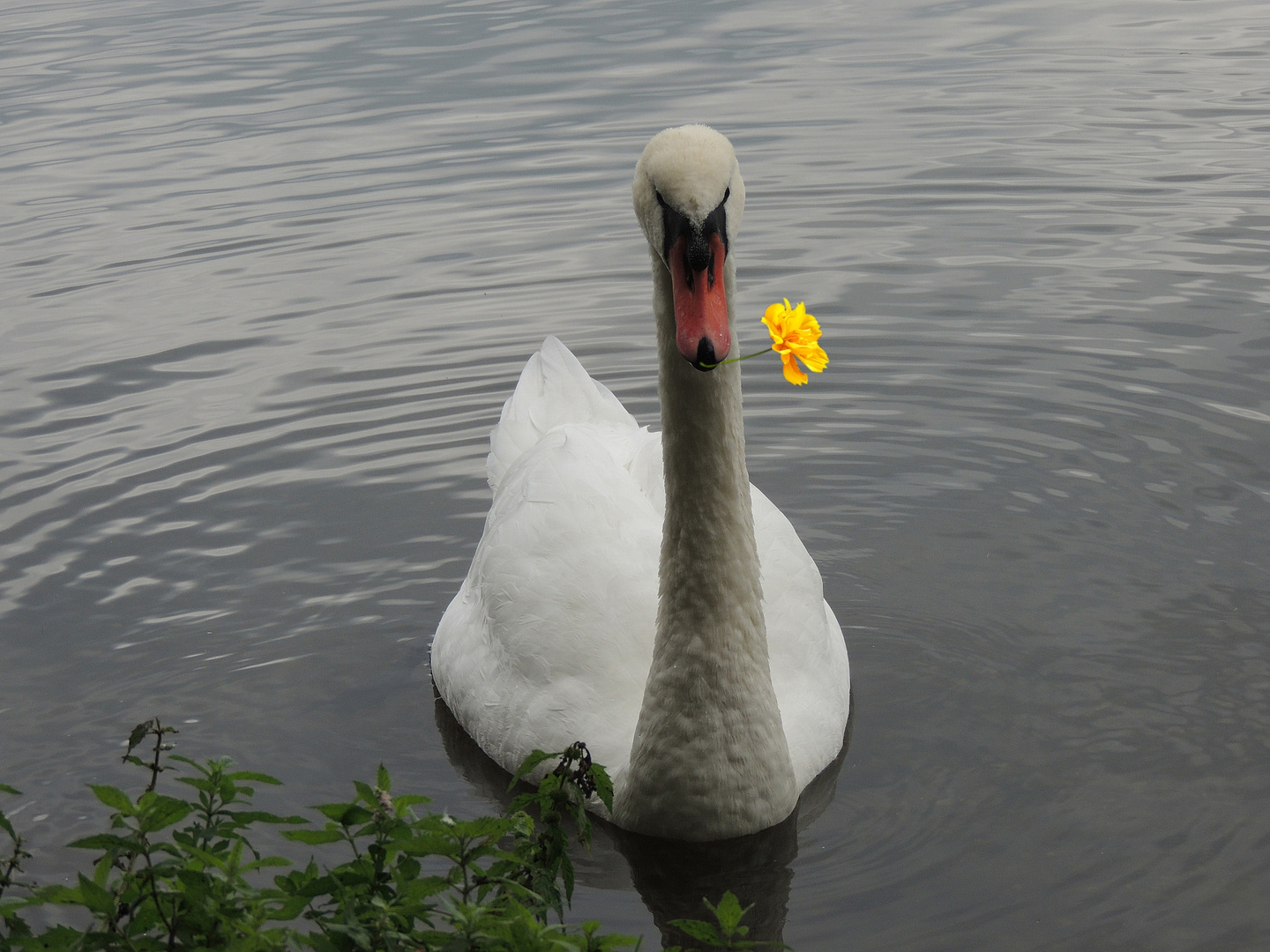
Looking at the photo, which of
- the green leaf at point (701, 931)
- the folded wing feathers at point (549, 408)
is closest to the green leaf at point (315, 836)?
the green leaf at point (701, 931)

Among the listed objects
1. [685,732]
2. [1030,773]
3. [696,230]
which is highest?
[696,230]

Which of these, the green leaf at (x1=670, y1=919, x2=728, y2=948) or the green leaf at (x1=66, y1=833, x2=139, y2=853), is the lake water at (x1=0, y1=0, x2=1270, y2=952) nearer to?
the green leaf at (x1=670, y1=919, x2=728, y2=948)

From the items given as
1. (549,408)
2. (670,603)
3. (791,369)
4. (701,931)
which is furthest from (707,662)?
(549,408)

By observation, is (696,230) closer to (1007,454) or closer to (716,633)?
(716,633)

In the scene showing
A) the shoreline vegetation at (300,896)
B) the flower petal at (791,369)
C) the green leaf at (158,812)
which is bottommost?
the shoreline vegetation at (300,896)

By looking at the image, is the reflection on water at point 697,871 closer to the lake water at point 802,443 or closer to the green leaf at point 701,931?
the lake water at point 802,443

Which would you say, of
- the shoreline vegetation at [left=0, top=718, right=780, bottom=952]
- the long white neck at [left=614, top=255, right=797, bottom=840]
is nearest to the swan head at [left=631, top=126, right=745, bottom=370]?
the long white neck at [left=614, top=255, right=797, bottom=840]

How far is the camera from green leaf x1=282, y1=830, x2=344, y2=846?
266 centimetres

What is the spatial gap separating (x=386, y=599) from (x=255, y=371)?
383 centimetres

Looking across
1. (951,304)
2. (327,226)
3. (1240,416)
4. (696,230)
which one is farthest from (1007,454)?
(327,226)

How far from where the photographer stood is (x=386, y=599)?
7203mm

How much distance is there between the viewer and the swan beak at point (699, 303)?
151 inches

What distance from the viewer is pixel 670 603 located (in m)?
4.95

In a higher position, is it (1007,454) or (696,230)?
(696,230)
